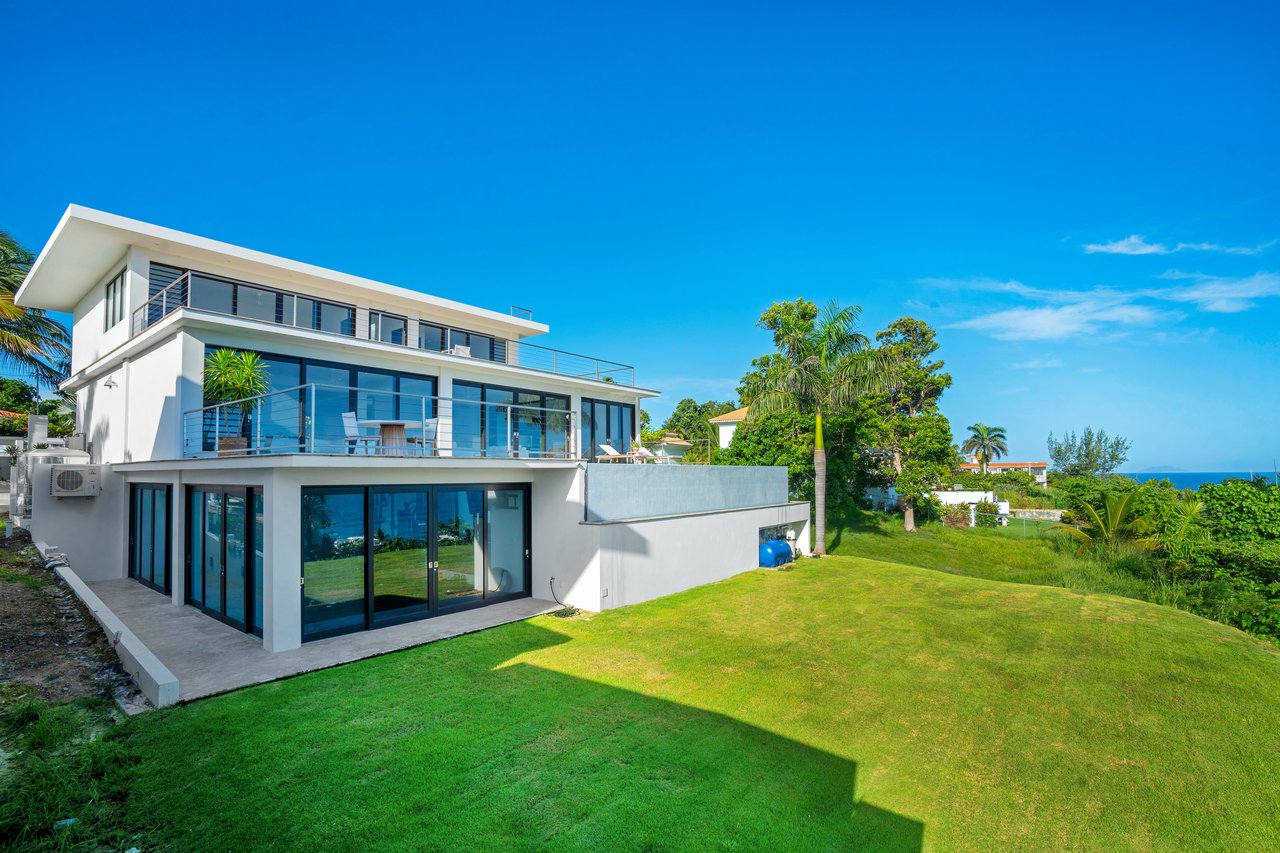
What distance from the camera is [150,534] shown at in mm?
13547

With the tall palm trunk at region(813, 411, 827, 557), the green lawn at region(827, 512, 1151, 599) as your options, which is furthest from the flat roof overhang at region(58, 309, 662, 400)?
the green lawn at region(827, 512, 1151, 599)

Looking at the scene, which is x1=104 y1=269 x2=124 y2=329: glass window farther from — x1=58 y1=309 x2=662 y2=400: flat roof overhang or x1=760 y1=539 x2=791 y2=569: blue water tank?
x1=760 y1=539 x2=791 y2=569: blue water tank

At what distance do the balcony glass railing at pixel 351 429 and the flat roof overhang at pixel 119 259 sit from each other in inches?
190

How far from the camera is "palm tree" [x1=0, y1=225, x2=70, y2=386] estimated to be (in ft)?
58.0

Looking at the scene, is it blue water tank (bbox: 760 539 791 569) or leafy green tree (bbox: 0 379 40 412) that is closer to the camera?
blue water tank (bbox: 760 539 791 569)

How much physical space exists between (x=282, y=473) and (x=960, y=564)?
25.9m

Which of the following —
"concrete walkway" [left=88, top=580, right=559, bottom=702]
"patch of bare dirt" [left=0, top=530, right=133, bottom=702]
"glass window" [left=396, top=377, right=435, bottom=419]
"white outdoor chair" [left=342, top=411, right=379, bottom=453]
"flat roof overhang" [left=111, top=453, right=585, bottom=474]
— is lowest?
"concrete walkway" [left=88, top=580, right=559, bottom=702]

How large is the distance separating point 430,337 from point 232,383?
8178 millimetres

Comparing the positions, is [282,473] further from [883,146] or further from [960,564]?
[960,564]

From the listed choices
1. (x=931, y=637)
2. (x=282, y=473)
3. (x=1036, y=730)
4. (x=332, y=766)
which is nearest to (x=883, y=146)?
(x=931, y=637)

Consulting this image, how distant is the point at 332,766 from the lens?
5414 millimetres

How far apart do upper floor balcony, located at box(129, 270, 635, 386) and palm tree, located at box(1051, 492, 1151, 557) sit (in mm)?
18433

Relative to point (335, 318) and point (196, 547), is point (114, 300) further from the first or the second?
point (196, 547)

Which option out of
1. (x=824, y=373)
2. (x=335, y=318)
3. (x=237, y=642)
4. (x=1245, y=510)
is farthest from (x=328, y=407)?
(x=1245, y=510)
